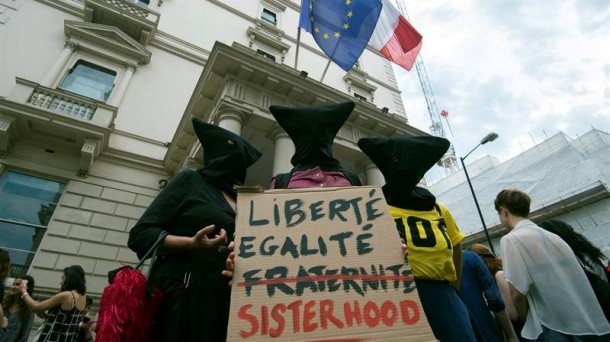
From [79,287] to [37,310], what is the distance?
512 millimetres

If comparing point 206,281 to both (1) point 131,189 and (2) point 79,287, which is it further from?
(1) point 131,189

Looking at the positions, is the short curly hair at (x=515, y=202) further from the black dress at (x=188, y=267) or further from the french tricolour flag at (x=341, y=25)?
→ the french tricolour flag at (x=341, y=25)

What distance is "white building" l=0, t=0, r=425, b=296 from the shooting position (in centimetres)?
743

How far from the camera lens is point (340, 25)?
28.9 feet

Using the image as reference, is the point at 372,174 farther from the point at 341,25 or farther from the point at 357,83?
the point at 357,83

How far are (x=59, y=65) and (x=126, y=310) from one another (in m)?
11.3

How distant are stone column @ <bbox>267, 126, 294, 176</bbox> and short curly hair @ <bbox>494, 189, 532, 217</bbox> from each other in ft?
13.6

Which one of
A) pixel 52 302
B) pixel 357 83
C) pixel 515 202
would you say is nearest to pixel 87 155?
pixel 52 302

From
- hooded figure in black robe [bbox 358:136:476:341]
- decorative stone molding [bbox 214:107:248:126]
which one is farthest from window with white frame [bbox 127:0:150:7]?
hooded figure in black robe [bbox 358:136:476:341]

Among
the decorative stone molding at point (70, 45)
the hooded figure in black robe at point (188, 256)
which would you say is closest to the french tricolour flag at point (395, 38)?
the hooded figure in black robe at point (188, 256)

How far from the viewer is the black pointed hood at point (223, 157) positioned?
84.9 inches

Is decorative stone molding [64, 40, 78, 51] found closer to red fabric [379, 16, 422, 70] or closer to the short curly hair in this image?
red fabric [379, 16, 422, 70]

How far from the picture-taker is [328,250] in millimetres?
1425

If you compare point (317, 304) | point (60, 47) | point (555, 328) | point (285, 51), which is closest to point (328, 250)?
point (317, 304)
